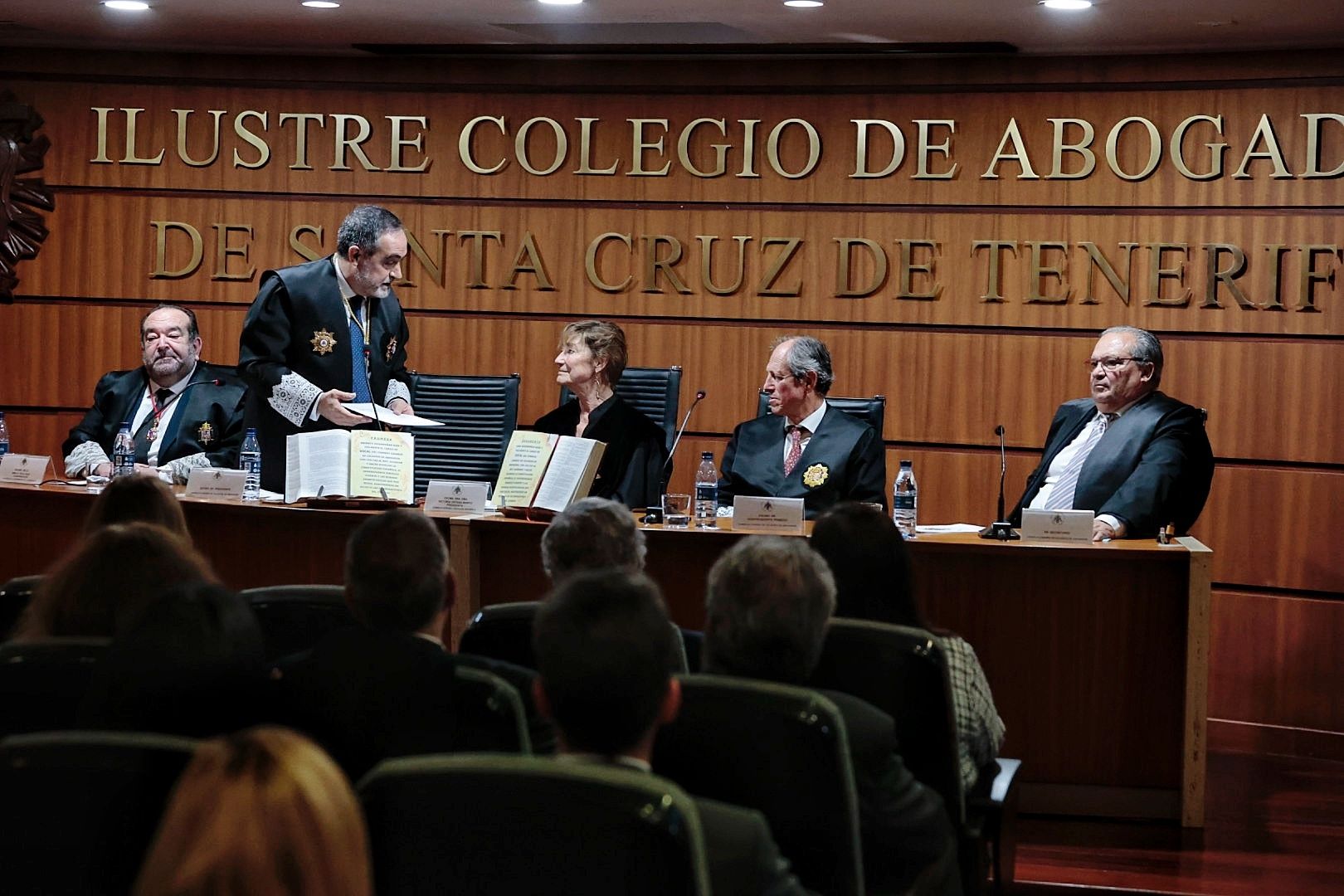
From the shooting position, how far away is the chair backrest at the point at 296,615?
2666 mm

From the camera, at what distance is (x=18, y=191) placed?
6.61 metres

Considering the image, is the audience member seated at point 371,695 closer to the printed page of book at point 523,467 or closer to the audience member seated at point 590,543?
the audience member seated at point 590,543

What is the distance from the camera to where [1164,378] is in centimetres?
595

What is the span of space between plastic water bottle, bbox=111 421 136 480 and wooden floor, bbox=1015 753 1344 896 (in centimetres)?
291

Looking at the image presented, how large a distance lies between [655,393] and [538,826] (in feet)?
12.9

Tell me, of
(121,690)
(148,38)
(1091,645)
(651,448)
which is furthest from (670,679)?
(148,38)

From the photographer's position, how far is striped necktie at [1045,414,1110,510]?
194 inches

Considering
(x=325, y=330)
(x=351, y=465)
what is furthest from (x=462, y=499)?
(x=325, y=330)

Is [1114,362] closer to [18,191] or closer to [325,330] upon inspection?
[325,330]

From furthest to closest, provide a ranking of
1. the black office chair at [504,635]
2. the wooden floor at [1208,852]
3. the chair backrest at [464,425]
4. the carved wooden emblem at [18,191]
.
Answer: the carved wooden emblem at [18,191]
the chair backrest at [464,425]
the wooden floor at [1208,852]
the black office chair at [504,635]

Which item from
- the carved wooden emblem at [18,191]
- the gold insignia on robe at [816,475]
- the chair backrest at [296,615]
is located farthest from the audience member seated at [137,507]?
the carved wooden emblem at [18,191]

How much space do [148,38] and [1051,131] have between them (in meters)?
3.62

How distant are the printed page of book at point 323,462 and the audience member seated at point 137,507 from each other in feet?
5.35

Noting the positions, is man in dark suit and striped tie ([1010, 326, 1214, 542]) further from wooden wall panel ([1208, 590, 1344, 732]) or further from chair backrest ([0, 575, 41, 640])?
chair backrest ([0, 575, 41, 640])
